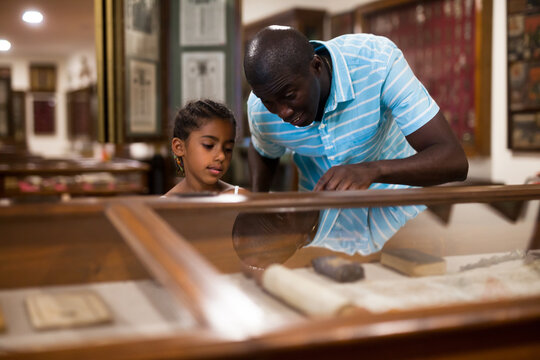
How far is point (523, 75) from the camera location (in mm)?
4406

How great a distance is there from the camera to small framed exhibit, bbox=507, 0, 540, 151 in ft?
14.1

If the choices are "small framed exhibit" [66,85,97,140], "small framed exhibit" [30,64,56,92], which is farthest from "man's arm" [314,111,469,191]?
"small framed exhibit" [30,64,56,92]

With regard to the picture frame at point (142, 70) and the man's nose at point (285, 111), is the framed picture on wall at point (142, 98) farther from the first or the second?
the man's nose at point (285, 111)

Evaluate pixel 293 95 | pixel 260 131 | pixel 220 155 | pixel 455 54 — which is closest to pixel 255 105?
pixel 260 131

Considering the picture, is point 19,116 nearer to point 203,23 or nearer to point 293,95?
point 203,23

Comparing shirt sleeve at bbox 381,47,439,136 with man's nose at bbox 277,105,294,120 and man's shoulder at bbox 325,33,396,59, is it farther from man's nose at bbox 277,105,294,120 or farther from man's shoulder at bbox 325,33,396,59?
man's nose at bbox 277,105,294,120

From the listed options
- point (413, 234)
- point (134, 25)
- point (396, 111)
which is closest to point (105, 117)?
point (134, 25)

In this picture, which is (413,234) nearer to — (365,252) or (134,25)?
(365,252)

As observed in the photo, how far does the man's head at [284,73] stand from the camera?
57.8 inches

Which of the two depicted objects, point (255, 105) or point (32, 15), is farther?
point (32, 15)

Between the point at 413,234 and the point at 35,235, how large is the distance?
85 centimetres

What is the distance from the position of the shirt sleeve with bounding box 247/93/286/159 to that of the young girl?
4.0 inches

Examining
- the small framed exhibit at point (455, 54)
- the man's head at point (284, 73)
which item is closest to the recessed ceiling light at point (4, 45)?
the small framed exhibit at point (455, 54)

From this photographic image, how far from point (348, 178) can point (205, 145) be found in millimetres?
770
